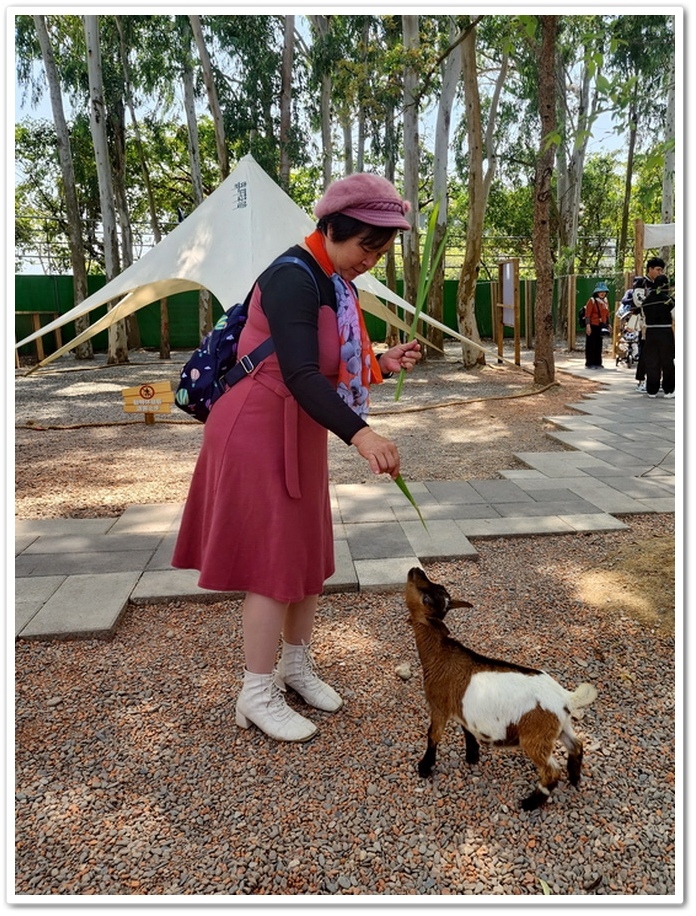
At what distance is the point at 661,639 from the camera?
2.64 meters

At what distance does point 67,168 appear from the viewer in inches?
599

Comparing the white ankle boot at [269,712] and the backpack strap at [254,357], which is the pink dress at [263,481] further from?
the white ankle boot at [269,712]

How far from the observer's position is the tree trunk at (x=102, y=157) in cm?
1270

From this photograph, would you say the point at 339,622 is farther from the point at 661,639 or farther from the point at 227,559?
the point at 661,639

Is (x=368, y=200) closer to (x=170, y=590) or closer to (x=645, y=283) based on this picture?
(x=170, y=590)

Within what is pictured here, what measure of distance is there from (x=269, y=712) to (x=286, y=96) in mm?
16586

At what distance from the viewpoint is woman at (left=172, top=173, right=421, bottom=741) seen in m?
1.60

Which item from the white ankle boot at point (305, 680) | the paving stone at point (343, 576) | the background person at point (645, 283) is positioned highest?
the background person at point (645, 283)

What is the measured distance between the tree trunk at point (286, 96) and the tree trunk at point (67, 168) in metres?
4.81

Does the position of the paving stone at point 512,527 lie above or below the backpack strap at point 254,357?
below

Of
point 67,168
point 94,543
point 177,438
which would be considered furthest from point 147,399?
point 67,168

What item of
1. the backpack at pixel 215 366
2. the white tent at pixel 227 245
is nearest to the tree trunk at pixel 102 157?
the white tent at pixel 227 245
